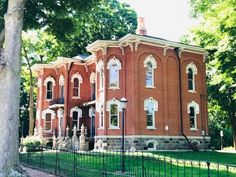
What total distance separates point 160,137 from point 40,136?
1195 centimetres

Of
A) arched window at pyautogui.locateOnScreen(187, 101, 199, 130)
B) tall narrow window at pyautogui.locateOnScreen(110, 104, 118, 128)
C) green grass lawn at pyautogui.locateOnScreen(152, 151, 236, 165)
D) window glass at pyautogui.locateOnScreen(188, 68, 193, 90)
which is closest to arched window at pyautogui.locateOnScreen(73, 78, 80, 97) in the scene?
tall narrow window at pyautogui.locateOnScreen(110, 104, 118, 128)

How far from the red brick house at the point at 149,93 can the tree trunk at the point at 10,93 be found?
15.0 m

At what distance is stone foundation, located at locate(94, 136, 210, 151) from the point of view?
2673cm

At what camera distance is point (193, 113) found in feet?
101

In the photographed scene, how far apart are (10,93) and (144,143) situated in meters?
16.3

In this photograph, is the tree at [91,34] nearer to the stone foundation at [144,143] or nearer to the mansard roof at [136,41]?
the mansard roof at [136,41]

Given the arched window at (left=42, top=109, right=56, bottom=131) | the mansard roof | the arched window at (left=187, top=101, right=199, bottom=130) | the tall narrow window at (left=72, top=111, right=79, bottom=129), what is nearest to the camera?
the mansard roof

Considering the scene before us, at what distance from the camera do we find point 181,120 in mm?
29562

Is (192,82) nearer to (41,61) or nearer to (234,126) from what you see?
(234,126)

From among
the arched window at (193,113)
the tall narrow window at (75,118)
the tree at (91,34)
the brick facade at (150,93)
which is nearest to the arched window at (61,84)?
the tall narrow window at (75,118)

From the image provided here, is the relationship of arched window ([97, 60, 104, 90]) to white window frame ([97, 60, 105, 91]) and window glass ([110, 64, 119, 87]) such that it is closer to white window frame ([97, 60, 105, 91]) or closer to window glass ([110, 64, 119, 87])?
white window frame ([97, 60, 105, 91])

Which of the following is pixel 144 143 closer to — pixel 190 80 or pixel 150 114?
pixel 150 114

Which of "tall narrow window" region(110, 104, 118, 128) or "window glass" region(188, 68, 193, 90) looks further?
"window glass" region(188, 68, 193, 90)

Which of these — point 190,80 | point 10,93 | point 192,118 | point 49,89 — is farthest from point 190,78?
point 10,93
